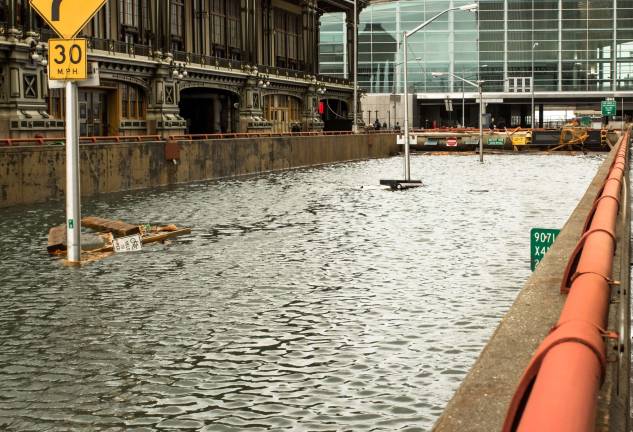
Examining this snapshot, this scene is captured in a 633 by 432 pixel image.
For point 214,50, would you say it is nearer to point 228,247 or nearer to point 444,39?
point 228,247

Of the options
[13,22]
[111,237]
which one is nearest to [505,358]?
[111,237]

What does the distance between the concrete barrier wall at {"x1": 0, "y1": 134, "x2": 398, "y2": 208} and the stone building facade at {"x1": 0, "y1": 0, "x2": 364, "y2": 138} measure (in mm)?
6665

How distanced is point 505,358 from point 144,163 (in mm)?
36192

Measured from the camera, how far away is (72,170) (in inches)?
682

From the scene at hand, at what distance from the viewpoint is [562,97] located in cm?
13100

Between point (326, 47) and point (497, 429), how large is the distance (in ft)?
431

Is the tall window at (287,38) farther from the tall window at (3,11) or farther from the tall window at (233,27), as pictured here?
the tall window at (3,11)

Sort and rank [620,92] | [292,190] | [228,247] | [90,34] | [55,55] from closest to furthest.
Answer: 1. [55,55]
2. [228,247]
3. [292,190]
4. [90,34]
5. [620,92]

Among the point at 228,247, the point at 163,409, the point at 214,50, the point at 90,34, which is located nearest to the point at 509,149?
the point at 214,50

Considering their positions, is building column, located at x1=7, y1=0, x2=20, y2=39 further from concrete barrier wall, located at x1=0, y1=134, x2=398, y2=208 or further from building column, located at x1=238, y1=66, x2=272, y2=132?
building column, located at x1=238, y1=66, x2=272, y2=132

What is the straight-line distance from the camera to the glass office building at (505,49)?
130 meters

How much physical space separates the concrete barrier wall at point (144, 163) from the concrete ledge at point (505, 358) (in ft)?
83.9

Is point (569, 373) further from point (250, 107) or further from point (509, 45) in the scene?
point (509, 45)

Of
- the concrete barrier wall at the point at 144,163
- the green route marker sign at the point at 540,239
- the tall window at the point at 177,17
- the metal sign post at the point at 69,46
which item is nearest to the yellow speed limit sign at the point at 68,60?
the metal sign post at the point at 69,46
